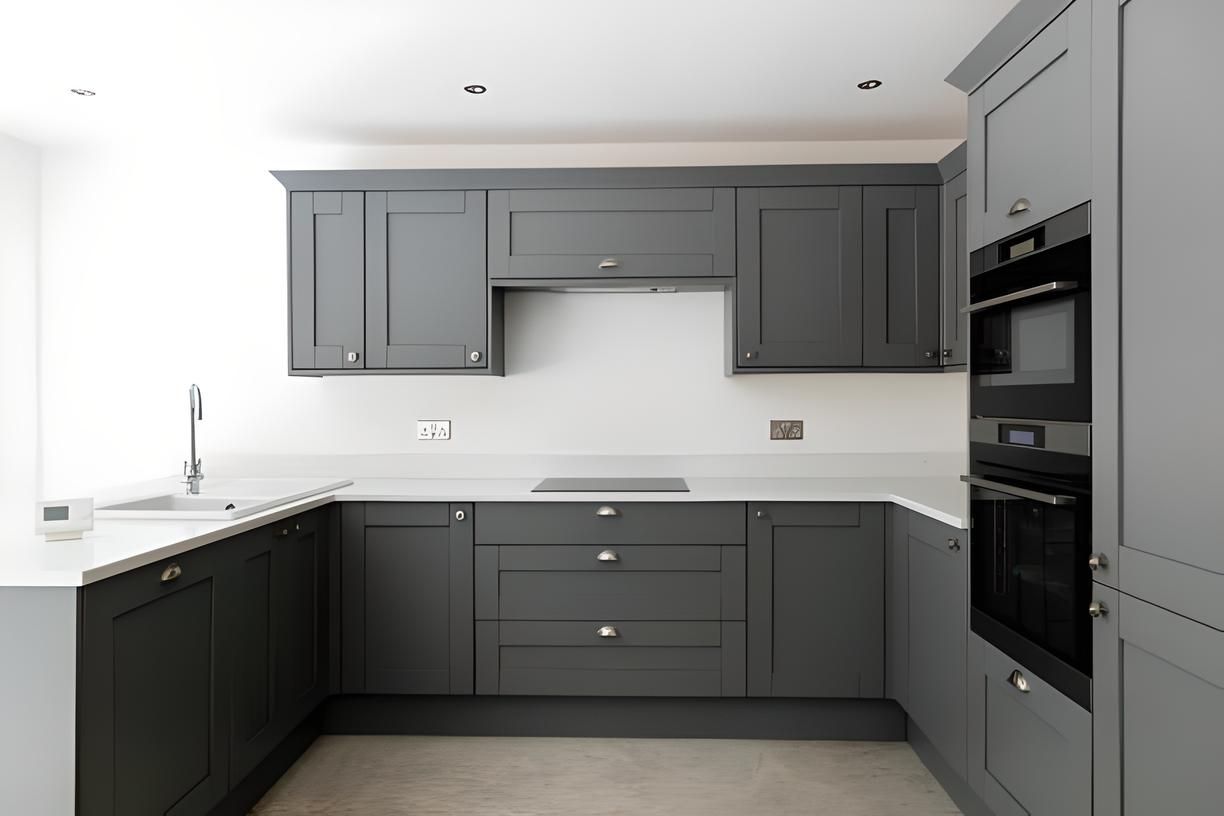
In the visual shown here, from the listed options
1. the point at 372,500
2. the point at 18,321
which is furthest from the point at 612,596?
the point at 18,321

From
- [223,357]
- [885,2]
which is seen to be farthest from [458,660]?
[885,2]

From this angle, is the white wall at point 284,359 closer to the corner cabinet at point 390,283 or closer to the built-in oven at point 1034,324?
the corner cabinet at point 390,283

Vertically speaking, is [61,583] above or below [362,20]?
below

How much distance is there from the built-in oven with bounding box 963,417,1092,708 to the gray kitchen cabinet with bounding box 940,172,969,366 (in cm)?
108

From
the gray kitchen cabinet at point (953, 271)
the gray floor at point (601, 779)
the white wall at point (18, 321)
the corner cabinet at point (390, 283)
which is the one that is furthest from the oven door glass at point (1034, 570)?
the white wall at point (18, 321)

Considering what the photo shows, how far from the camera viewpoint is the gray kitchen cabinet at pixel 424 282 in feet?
10.5

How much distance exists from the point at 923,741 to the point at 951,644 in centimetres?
64

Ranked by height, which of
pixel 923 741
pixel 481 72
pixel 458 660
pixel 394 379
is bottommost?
pixel 923 741

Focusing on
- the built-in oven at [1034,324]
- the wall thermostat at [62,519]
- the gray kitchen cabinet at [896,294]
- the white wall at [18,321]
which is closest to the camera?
the built-in oven at [1034,324]

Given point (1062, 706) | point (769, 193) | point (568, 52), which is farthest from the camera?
point (769, 193)

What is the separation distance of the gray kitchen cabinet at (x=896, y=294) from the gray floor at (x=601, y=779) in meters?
1.49

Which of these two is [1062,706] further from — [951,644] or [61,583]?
[61,583]

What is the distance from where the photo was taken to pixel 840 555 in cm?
289

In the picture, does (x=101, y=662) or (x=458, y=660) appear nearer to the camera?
(x=101, y=662)
